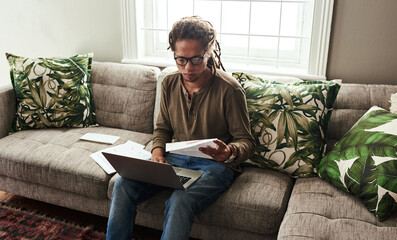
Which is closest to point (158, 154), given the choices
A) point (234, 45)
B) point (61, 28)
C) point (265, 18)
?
point (234, 45)

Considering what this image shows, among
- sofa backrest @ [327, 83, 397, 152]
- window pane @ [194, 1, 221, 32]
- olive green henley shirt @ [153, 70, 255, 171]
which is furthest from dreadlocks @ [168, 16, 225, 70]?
window pane @ [194, 1, 221, 32]

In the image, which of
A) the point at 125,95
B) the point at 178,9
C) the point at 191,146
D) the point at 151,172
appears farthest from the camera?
the point at 178,9

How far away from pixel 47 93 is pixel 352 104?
1801 mm

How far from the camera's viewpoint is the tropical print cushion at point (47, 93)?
2.46m

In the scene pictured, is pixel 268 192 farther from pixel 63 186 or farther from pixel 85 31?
pixel 85 31

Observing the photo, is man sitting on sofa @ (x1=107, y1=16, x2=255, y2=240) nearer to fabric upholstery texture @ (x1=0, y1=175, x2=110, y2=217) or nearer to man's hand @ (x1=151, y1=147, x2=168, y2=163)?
man's hand @ (x1=151, y1=147, x2=168, y2=163)

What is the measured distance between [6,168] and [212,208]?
1.24 meters

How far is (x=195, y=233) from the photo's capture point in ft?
6.30

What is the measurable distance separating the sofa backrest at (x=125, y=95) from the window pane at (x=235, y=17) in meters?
0.58

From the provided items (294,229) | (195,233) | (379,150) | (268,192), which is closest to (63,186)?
(195,233)

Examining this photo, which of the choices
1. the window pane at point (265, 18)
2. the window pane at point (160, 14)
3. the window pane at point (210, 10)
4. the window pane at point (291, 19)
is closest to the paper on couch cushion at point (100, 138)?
the window pane at point (160, 14)

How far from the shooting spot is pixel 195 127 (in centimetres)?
192

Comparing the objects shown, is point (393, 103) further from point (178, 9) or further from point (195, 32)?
point (178, 9)

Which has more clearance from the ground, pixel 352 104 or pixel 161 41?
pixel 161 41
